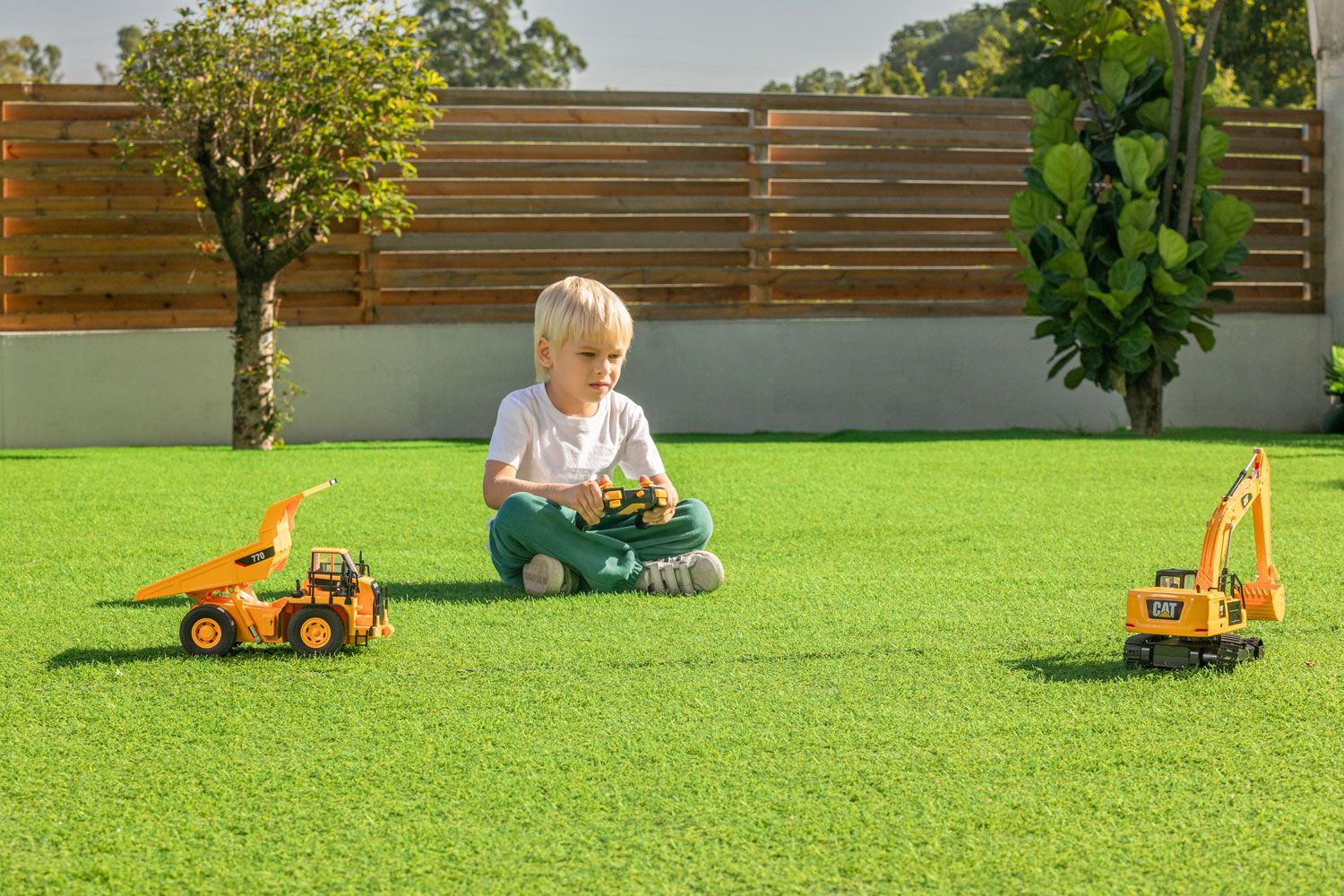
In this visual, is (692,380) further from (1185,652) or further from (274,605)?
(1185,652)

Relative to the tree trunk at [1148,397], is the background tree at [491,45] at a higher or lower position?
higher

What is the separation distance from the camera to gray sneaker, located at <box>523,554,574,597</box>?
13.0 ft

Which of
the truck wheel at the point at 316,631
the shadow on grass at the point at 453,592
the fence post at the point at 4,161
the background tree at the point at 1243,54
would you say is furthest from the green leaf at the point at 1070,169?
the background tree at the point at 1243,54

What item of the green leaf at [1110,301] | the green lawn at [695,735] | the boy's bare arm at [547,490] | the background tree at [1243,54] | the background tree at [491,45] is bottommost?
the green lawn at [695,735]

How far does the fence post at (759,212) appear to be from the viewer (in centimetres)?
1048

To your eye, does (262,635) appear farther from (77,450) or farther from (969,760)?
(77,450)

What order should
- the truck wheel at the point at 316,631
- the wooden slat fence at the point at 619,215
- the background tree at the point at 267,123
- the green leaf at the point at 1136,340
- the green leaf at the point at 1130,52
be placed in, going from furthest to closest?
the wooden slat fence at the point at 619,215 → the green leaf at the point at 1130,52 → the green leaf at the point at 1136,340 → the background tree at the point at 267,123 → the truck wheel at the point at 316,631

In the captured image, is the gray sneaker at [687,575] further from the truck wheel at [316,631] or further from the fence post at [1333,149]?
the fence post at [1333,149]

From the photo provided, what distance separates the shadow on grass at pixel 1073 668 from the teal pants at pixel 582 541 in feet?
4.30

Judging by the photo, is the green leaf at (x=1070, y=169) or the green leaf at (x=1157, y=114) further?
the green leaf at (x=1157, y=114)

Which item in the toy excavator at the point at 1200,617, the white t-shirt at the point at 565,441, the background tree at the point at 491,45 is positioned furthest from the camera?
the background tree at the point at 491,45

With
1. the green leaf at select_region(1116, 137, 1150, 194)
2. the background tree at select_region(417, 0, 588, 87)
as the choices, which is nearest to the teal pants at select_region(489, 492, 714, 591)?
the green leaf at select_region(1116, 137, 1150, 194)

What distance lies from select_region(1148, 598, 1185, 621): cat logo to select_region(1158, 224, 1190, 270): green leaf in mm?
6690

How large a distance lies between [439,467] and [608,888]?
5.64 m
